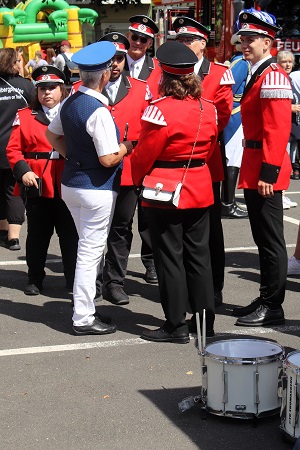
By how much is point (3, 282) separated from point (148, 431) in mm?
3431

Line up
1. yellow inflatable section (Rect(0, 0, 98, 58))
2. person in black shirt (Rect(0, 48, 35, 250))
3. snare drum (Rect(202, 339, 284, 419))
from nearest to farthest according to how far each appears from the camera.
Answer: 1. snare drum (Rect(202, 339, 284, 419))
2. person in black shirt (Rect(0, 48, 35, 250))
3. yellow inflatable section (Rect(0, 0, 98, 58))

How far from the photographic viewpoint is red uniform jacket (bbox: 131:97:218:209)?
17.7 ft

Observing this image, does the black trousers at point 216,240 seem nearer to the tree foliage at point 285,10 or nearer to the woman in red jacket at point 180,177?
the woman in red jacket at point 180,177

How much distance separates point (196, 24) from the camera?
655 cm

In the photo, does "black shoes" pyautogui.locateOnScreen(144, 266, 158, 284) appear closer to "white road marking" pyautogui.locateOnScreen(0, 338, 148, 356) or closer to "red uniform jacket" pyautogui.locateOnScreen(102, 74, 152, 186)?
"red uniform jacket" pyautogui.locateOnScreen(102, 74, 152, 186)

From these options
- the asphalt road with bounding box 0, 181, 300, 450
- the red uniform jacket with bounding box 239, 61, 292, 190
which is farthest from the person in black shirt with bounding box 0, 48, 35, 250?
the red uniform jacket with bounding box 239, 61, 292, 190

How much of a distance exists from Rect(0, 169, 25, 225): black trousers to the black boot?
8.21 feet

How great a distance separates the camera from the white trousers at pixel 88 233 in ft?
19.1

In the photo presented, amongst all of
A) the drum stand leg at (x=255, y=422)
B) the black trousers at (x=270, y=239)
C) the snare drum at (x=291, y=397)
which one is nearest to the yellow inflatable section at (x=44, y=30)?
the black trousers at (x=270, y=239)

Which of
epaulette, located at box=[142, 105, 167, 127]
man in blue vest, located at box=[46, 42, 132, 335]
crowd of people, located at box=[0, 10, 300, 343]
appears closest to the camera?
epaulette, located at box=[142, 105, 167, 127]

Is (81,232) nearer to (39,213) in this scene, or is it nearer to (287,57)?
(39,213)

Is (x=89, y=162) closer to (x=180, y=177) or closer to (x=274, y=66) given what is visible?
(x=180, y=177)

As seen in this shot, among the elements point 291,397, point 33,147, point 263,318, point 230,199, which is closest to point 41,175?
point 33,147

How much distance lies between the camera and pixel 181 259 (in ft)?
18.8
